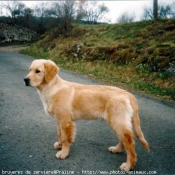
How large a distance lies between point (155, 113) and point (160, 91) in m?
2.95

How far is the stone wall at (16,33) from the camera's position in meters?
37.2

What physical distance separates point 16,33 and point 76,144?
36797 millimetres

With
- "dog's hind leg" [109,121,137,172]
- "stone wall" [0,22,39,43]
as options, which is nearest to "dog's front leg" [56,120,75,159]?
"dog's hind leg" [109,121,137,172]

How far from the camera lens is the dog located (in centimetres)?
390

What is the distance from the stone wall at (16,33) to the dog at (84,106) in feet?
117

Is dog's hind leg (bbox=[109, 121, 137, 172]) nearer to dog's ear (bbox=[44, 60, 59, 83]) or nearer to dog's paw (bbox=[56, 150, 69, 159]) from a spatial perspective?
dog's paw (bbox=[56, 150, 69, 159])

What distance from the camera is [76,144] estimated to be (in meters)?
4.92

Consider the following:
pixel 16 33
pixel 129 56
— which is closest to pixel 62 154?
Answer: pixel 129 56

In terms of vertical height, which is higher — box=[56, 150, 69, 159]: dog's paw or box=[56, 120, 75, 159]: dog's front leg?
box=[56, 120, 75, 159]: dog's front leg

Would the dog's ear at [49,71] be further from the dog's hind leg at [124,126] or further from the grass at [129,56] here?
the grass at [129,56]

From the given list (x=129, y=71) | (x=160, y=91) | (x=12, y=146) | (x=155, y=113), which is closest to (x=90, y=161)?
(x=12, y=146)

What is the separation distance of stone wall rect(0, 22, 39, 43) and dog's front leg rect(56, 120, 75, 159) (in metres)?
36.0

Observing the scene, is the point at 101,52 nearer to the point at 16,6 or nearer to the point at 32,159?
the point at 32,159

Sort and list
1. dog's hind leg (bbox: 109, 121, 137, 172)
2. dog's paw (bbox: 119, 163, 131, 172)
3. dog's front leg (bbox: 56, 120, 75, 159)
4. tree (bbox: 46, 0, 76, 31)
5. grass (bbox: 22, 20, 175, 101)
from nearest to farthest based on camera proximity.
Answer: dog's hind leg (bbox: 109, 121, 137, 172), dog's paw (bbox: 119, 163, 131, 172), dog's front leg (bbox: 56, 120, 75, 159), grass (bbox: 22, 20, 175, 101), tree (bbox: 46, 0, 76, 31)
